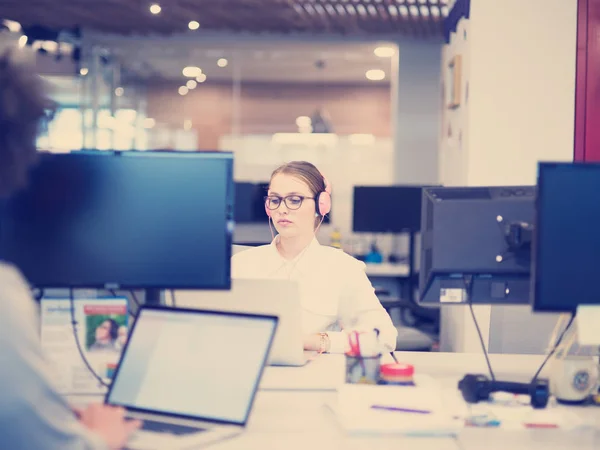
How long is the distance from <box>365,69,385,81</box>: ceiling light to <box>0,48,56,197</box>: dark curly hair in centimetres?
836

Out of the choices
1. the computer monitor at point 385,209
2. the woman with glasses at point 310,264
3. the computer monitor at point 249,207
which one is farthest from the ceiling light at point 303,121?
the woman with glasses at point 310,264

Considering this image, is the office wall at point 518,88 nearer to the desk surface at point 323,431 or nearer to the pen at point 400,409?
the desk surface at point 323,431

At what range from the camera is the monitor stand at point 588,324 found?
72.4 inches

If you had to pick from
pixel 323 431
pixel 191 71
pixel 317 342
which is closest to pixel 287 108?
pixel 191 71

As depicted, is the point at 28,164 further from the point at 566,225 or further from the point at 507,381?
the point at 507,381

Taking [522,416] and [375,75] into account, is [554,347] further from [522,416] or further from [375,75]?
[375,75]

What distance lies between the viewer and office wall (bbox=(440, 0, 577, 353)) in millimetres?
4176

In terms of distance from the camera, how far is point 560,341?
6.93 ft

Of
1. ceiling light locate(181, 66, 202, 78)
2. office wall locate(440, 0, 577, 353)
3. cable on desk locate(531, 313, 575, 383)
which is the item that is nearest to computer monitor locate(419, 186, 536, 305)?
cable on desk locate(531, 313, 575, 383)

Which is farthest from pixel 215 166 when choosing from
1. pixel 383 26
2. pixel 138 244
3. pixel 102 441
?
pixel 383 26

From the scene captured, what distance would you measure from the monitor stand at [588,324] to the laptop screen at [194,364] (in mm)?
736

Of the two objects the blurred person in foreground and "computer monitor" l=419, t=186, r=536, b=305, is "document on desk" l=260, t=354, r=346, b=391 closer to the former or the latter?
"computer monitor" l=419, t=186, r=536, b=305

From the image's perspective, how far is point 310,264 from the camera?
2.78 m

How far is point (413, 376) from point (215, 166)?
0.76m
